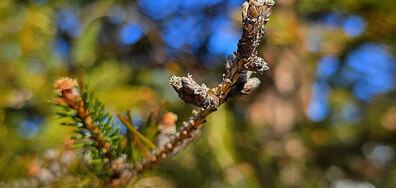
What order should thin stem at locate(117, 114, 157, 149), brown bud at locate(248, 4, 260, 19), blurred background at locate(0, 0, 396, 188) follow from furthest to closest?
1. blurred background at locate(0, 0, 396, 188)
2. thin stem at locate(117, 114, 157, 149)
3. brown bud at locate(248, 4, 260, 19)

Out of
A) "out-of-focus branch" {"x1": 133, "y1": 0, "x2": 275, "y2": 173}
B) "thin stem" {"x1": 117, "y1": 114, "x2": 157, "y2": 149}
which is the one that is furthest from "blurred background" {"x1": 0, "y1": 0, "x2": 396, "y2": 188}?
"out-of-focus branch" {"x1": 133, "y1": 0, "x2": 275, "y2": 173}

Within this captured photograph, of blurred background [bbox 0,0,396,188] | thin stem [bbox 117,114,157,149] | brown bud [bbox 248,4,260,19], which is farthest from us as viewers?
blurred background [bbox 0,0,396,188]

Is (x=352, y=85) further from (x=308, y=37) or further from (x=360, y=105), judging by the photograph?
(x=308, y=37)

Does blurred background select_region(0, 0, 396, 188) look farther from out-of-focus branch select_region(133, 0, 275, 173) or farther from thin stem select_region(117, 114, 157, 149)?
out-of-focus branch select_region(133, 0, 275, 173)

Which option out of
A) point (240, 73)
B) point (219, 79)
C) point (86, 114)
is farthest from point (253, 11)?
point (219, 79)

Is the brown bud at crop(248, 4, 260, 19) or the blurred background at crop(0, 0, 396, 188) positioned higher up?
the blurred background at crop(0, 0, 396, 188)

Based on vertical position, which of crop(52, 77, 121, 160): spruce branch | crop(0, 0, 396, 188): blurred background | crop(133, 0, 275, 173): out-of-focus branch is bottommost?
crop(52, 77, 121, 160): spruce branch

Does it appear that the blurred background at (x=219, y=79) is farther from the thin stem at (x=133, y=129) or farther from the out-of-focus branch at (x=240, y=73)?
the out-of-focus branch at (x=240, y=73)

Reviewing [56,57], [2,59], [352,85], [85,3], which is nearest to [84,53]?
[56,57]

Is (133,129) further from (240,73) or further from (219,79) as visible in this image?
(219,79)
